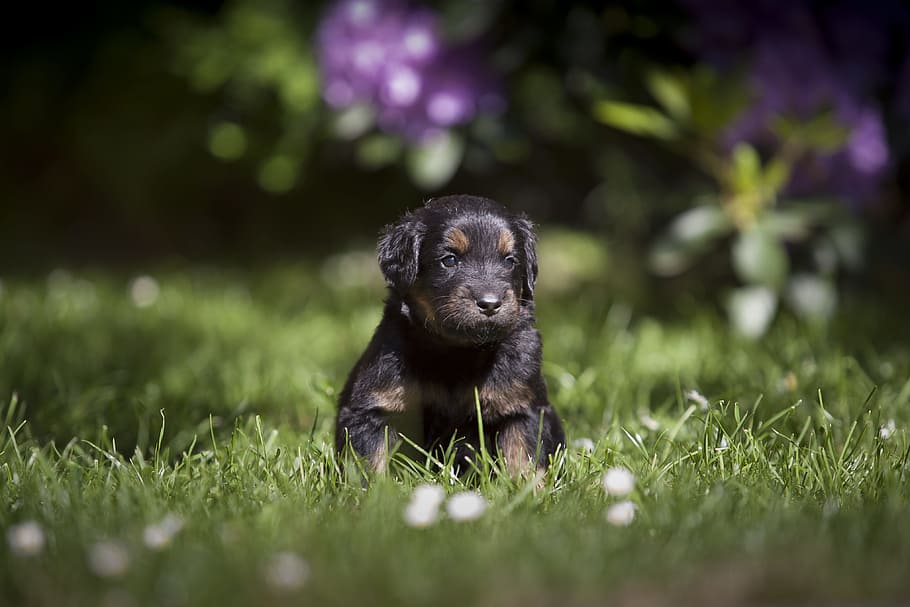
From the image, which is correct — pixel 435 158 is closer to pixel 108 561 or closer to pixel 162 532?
pixel 162 532

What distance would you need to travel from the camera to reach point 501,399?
93.7 inches

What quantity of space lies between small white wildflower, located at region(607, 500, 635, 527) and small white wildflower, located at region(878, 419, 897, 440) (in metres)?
0.87

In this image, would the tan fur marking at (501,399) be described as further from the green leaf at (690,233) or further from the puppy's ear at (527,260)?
the green leaf at (690,233)

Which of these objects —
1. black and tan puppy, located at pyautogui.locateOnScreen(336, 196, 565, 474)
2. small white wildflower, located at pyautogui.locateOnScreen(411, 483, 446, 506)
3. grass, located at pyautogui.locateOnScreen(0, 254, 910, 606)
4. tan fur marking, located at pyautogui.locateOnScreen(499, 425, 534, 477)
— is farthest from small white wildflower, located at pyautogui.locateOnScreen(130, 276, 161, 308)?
small white wildflower, located at pyautogui.locateOnScreen(411, 483, 446, 506)

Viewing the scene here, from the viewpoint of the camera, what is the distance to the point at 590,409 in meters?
3.07

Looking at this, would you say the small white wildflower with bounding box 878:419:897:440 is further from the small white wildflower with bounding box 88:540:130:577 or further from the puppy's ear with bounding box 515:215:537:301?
the small white wildflower with bounding box 88:540:130:577

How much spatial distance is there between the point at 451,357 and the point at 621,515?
2.13 ft

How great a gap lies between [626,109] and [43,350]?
8.10 feet

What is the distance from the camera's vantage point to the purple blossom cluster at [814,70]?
4.07 meters

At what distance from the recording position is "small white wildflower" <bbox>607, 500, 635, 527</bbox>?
76.4 inches

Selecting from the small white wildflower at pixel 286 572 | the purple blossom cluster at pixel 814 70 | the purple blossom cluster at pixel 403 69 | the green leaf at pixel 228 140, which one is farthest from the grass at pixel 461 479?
the green leaf at pixel 228 140

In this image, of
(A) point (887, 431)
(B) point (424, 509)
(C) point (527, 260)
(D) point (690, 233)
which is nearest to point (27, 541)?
(B) point (424, 509)

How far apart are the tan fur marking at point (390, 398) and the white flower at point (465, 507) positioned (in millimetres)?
408

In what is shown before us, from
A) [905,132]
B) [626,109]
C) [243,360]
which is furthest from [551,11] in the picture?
[243,360]
